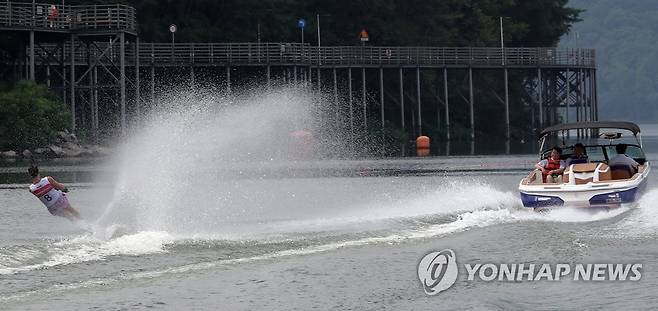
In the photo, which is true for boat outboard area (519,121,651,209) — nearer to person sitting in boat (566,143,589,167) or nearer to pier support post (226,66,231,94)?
person sitting in boat (566,143,589,167)

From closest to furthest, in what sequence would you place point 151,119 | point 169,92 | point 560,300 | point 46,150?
point 560,300 → point 46,150 → point 151,119 → point 169,92

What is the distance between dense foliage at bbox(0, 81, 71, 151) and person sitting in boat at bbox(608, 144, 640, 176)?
155 ft

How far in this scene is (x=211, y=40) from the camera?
10838 cm

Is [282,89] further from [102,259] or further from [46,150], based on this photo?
[102,259]

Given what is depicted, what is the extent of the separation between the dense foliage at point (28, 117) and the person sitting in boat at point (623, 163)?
47275mm

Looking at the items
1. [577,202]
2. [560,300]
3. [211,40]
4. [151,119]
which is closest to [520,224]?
[577,202]

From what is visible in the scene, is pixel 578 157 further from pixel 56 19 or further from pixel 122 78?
pixel 56 19

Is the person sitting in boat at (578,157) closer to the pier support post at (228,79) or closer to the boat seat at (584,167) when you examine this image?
the boat seat at (584,167)

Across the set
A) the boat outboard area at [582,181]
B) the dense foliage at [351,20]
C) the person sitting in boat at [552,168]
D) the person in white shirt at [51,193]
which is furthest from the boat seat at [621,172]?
the dense foliage at [351,20]

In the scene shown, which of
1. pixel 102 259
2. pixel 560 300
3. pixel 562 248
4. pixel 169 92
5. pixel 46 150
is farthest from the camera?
pixel 169 92

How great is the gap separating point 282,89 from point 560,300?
7557 centimetres

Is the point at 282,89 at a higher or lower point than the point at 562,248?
higher

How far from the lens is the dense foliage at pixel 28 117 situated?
82.6 m

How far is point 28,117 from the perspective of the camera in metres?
82.7
